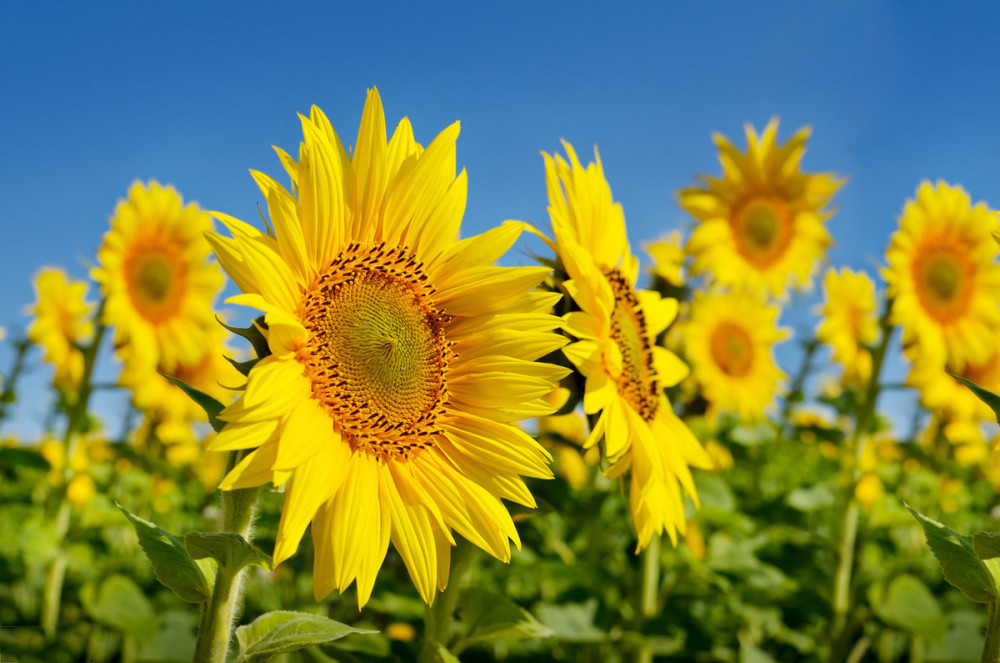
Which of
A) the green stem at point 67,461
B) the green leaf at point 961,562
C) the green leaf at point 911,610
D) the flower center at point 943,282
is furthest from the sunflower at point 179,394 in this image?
the green leaf at point 961,562

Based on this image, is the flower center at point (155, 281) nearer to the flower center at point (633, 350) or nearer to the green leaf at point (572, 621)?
the green leaf at point (572, 621)

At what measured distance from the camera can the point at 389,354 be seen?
5.26 feet

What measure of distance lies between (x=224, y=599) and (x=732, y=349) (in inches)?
165

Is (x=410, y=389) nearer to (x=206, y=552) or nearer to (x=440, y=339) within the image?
(x=440, y=339)

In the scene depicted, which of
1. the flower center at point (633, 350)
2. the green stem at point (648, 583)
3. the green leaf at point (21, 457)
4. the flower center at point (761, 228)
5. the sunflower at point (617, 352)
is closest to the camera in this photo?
the sunflower at point (617, 352)

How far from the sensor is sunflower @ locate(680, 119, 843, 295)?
14.9 feet

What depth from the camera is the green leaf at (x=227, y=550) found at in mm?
1324

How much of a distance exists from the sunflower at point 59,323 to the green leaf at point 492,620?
Answer: 359 centimetres

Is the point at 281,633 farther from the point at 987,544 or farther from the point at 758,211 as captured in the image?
the point at 758,211

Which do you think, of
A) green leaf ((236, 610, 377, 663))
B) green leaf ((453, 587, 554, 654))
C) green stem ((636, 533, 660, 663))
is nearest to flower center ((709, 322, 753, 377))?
green stem ((636, 533, 660, 663))

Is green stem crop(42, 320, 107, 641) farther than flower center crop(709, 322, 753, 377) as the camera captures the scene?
No

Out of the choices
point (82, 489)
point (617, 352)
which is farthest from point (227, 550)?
point (82, 489)

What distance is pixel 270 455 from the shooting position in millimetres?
1358

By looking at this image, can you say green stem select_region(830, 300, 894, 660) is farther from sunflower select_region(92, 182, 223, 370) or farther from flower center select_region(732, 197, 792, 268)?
sunflower select_region(92, 182, 223, 370)
